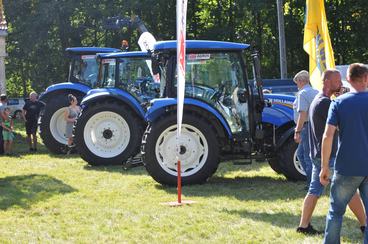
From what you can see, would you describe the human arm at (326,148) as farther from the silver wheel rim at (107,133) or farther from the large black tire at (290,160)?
the silver wheel rim at (107,133)

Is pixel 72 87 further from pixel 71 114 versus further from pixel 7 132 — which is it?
pixel 7 132

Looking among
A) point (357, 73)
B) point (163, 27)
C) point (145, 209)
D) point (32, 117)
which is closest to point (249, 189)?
point (145, 209)

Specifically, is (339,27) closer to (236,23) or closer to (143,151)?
(236,23)

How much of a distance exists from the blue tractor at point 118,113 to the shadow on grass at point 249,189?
265 cm

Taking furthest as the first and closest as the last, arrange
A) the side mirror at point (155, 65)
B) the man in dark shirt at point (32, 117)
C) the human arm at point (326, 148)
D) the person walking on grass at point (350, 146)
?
the man in dark shirt at point (32, 117) → the side mirror at point (155, 65) → the human arm at point (326, 148) → the person walking on grass at point (350, 146)

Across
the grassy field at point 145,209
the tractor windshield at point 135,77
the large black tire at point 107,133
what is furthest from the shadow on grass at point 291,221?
the tractor windshield at point 135,77

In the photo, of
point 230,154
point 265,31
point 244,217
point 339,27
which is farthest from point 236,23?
point 244,217

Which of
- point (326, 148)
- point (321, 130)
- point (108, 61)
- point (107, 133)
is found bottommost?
point (107, 133)

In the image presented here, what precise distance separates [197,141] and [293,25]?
22340mm

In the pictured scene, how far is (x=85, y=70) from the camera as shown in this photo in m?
15.3

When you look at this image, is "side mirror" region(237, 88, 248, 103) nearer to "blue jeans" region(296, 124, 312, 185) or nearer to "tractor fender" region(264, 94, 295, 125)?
"tractor fender" region(264, 94, 295, 125)

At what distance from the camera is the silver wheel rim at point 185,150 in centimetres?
947

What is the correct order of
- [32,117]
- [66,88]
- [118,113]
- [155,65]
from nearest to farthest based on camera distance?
[155,65]
[118,113]
[66,88]
[32,117]

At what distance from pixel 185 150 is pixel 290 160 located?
167 cm
